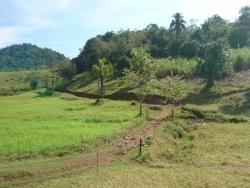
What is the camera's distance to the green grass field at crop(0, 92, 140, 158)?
1355 inches

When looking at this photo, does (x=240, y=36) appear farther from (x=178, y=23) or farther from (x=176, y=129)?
(x=176, y=129)

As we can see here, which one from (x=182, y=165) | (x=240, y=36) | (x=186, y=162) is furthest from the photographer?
(x=240, y=36)

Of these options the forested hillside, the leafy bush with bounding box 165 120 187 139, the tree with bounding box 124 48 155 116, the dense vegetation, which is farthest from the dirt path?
the forested hillside

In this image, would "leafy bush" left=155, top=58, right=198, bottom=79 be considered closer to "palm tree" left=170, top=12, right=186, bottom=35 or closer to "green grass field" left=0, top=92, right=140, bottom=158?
"green grass field" left=0, top=92, right=140, bottom=158

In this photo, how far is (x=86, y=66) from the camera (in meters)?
112

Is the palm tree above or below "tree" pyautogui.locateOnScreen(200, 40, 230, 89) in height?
above

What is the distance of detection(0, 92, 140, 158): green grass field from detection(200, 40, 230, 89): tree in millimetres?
14671

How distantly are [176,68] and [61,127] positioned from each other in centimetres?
4058

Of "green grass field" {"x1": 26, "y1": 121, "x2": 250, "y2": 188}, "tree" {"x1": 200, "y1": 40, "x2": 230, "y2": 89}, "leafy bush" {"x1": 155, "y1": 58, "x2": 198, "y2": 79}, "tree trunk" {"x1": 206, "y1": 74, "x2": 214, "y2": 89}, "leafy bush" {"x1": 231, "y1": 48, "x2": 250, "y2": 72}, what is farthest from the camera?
"leafy bush" {"x1": 231, "y1": 48, "x2": 250, "y2": 72}

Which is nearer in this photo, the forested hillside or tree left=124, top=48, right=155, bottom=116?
tree left=124, top=48, right=155, bottom=116

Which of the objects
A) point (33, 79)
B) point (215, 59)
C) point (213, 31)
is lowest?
point (33, 79)

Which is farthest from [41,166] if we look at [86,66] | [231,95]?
[86,66]

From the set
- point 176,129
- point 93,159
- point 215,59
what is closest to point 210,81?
point 215,59

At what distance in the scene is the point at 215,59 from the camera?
66.6 meters
